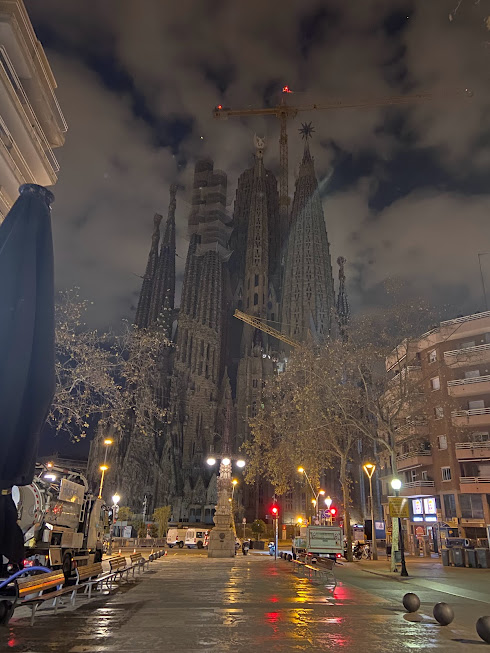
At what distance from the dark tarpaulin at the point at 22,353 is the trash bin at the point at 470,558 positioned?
2501cm

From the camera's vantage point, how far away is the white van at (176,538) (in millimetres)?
46188

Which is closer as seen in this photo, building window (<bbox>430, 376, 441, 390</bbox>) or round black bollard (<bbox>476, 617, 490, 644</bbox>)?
round black bollard (<bbox>476, 617, 490, 644</bbox>)

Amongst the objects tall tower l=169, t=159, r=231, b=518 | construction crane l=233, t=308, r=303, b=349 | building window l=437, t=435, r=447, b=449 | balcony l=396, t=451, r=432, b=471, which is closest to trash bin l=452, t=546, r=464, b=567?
building window l=437, t=435, r=447, b=449

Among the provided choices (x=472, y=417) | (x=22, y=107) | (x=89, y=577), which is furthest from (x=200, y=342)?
(x=22, y=107)

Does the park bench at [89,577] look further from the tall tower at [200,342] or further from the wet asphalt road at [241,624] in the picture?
the tall tower at [200,342]

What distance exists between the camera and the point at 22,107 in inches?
405

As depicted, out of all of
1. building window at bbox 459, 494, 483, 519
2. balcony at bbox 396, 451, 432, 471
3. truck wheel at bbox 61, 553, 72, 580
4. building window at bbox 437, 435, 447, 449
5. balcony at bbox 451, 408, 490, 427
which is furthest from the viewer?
balcony at bbox 396, 451, 432, 471

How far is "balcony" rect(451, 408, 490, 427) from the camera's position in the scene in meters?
33.8

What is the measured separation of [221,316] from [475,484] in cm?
7003

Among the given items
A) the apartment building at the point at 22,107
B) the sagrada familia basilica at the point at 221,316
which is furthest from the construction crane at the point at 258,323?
the apartment building at the point at 22,107

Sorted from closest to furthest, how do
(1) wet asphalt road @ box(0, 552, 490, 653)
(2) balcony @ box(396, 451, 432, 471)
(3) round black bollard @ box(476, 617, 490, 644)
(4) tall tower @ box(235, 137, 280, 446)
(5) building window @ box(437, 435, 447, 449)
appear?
(1) wet asphalt road @ box(0, 552, 490, 653) < (3) round black bollard @ box(476, 617, 490, 644) < (5) building window @ box(437, 435, 447, 449) < (2) balcony @ box(396, 451, 432, 471) < (4) tall tower @ box(235, 137, 280, 446)

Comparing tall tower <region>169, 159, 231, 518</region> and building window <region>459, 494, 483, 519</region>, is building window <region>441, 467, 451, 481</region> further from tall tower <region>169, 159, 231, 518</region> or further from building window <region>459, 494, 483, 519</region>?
tall tower <region>169, 159, 231, 518</region>

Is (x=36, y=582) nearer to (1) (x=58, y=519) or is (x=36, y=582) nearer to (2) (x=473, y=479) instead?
(1) (x=58, y=519)

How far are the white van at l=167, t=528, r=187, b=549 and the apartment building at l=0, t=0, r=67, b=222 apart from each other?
42.1m
